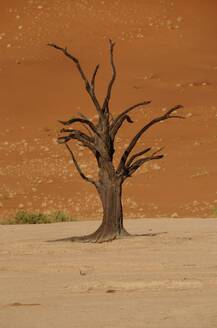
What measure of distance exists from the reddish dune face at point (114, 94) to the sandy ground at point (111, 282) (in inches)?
338

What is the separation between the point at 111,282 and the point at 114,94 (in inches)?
1012

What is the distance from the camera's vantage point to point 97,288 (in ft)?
32.8

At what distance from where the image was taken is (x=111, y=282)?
34.2ft

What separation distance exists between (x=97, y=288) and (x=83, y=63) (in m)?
28.4

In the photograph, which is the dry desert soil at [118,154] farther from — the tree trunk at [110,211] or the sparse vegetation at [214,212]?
the tree trunk at [110,211]

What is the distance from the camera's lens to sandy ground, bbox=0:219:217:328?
786 centimetres

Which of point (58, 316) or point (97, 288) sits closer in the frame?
point (58, 316)

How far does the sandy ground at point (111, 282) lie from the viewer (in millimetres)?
7859

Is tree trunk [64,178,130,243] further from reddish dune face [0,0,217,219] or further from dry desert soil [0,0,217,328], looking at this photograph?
reddish dune face [0,0,217,219]

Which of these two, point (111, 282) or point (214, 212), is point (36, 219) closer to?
point (214, 212)

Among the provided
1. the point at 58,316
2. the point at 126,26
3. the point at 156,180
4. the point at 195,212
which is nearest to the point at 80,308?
the point at 58,316

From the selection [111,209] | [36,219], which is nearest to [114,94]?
[36,219]

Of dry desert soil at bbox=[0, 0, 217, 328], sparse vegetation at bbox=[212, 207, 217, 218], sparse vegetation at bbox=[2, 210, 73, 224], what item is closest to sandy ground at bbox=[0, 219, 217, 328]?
dry desert soil at bbox=[0, 0, 217, 328]

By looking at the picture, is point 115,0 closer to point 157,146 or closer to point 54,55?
point 54,55
